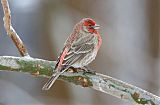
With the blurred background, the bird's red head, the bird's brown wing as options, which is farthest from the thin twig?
the blurred background

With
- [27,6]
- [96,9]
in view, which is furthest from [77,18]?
[27,6]

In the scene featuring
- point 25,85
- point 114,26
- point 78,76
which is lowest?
point 25,85

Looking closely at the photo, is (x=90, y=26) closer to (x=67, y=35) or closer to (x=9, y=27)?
(x=9, y=27)

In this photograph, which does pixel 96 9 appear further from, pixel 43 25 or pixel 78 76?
pixel 78 76

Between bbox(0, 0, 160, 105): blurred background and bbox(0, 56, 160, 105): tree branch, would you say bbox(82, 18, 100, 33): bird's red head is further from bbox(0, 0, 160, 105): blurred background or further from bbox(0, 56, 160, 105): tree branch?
bbox(0, 0, 160, 105): blurred background

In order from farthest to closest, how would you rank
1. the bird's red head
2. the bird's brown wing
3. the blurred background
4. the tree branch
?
1. the blurred background
2. the bird's red head
3. the bird's brown wing
4. the tree branch

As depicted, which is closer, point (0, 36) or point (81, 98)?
point (81, 98)

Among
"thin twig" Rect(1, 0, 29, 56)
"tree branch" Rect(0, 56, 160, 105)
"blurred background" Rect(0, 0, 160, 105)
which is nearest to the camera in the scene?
"tree branch" Rect(0, 56, 160, 105)

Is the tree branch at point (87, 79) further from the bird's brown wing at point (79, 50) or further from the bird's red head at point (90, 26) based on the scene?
the bird's red head at point (90, 26)
